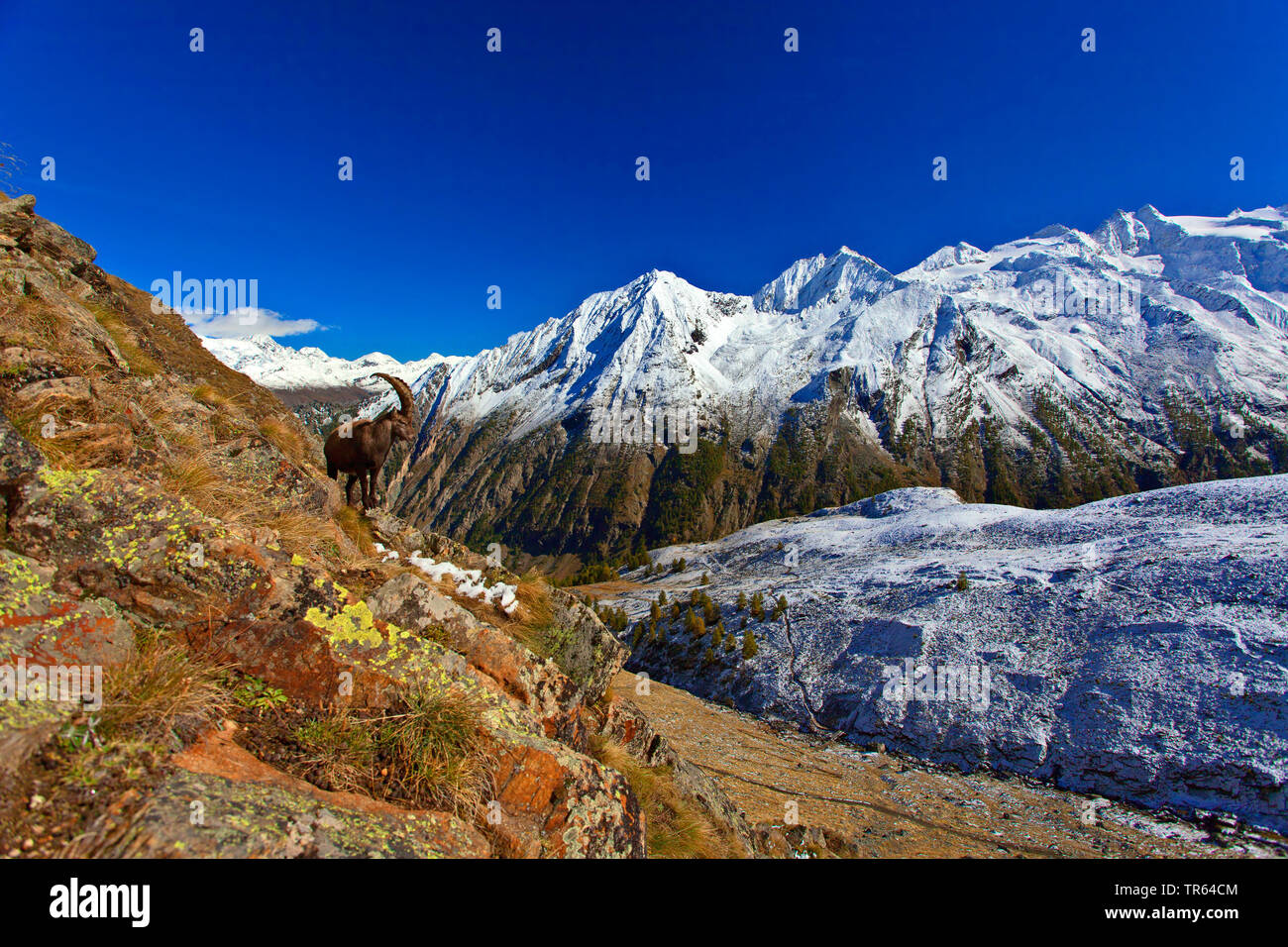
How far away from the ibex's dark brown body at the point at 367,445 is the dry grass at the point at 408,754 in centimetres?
1171

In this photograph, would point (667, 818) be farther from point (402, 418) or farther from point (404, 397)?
point (402, 418)

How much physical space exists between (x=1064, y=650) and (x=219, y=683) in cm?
4077

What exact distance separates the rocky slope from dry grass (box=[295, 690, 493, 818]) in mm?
16

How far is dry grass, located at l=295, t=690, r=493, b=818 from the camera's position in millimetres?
4168

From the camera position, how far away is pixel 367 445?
596 inches

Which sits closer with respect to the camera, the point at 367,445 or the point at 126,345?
the point at 126,345

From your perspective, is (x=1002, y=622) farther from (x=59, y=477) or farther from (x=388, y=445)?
(x=59, y=477)

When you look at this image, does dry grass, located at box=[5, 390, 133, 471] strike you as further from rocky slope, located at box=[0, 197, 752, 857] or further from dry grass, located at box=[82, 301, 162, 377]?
dry grass, located at box=[82, 301, 162, 377]

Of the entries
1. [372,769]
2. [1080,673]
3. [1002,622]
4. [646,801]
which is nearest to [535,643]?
[646,801]

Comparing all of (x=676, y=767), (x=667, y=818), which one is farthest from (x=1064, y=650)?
(x=667, y=818)

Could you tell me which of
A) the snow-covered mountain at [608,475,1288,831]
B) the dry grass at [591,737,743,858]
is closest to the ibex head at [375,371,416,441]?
the dry grass at [591,737,743,858]

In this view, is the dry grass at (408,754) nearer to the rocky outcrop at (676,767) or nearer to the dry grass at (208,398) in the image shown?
the rocky outcrop at (676,767)

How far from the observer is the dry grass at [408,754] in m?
4.17

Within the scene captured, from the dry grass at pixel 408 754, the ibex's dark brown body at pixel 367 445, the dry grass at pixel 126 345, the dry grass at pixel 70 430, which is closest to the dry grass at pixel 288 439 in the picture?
the ibex's dark brown body at pixel 367 445
